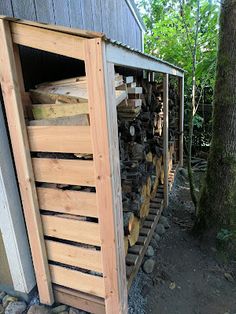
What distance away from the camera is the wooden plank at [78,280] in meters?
1.54

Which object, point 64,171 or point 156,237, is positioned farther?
point 156,237

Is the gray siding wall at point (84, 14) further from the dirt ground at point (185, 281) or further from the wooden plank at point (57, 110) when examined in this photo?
the dirt ground at point (185, 281)

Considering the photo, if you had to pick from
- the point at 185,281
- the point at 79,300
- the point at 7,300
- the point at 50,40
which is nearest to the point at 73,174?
the point at 50,40

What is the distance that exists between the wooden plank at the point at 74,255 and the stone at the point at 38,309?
374 millimetres

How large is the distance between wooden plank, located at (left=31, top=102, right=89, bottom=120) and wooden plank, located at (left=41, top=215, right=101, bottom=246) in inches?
23.9

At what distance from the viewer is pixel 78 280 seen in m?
1.58

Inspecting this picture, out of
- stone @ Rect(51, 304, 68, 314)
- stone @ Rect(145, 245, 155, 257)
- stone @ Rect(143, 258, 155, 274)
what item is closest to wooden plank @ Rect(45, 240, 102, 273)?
stone @ Rect(51, 304, 68, 314)

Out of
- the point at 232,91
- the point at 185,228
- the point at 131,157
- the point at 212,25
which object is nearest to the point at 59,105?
the point at 131,157

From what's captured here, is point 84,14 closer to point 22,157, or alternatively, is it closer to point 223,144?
point 22,157

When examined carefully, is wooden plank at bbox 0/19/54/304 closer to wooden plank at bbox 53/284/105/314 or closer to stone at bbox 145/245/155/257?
wooden plank at bbox 53/284/105/314

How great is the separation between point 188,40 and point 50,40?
1.96m

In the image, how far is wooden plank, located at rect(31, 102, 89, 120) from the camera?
1270 millimetres

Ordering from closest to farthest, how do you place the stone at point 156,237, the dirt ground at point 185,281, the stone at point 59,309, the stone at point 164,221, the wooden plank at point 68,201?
the wooden plank at point 68,201 → the stone at point 59,309 → the dirt ground at point 185,281 → the stone at point 156,237 → the stone at point 164,221

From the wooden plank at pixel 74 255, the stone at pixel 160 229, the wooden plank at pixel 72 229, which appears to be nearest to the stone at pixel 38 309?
the wooden plank at pixel 74 255
